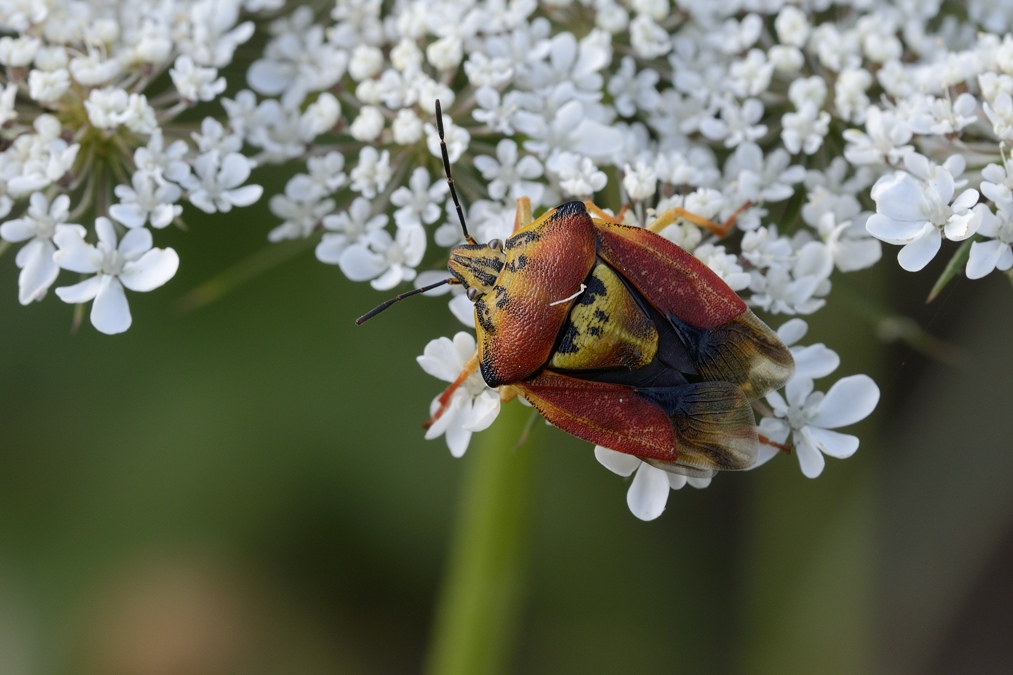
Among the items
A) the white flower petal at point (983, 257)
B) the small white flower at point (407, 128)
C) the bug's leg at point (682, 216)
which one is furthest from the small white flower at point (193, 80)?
the white flower petal at point (983, 257)

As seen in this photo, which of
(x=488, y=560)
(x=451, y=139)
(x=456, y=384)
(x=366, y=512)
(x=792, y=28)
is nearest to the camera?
(x=456, y=384)

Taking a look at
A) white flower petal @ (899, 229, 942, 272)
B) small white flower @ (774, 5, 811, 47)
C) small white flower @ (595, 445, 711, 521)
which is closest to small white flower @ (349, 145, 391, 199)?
small white flower @ (595, 445, 711, 521)

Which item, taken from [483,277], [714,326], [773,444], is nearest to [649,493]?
[773,444]

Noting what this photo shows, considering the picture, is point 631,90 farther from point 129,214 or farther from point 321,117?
point 129,214

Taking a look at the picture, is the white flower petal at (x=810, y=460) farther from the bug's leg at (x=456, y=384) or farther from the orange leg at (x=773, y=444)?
the bug's leg at (x=456, y=384)

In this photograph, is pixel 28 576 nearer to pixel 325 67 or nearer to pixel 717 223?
pixel 325 67

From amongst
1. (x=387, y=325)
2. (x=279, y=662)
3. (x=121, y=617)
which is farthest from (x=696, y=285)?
(x=121, y=617)
